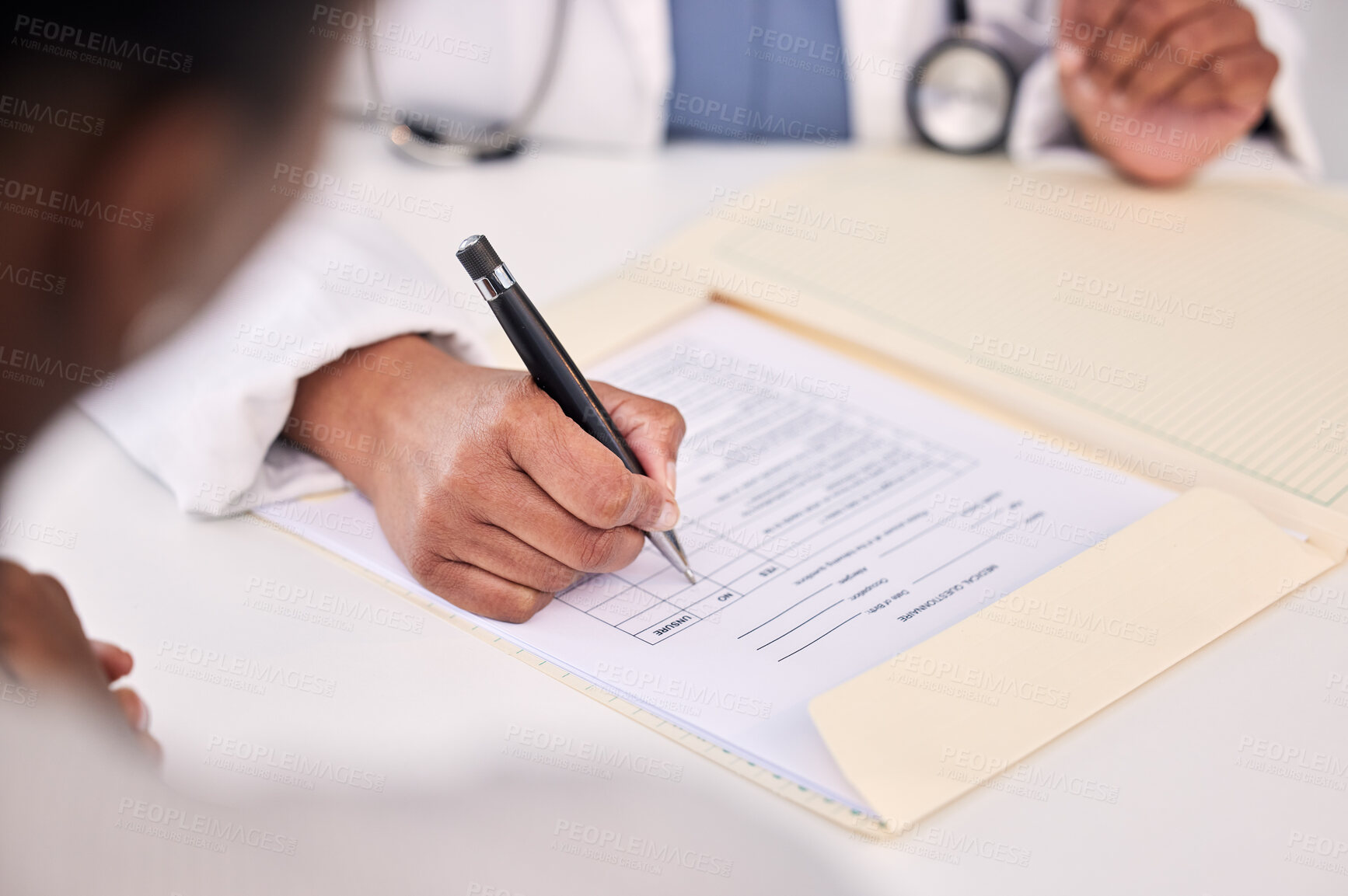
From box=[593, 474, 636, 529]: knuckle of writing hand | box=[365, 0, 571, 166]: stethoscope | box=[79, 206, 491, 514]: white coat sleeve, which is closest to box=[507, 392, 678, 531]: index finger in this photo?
box=[593, 474, 636, 529]: knuckle of writing hand

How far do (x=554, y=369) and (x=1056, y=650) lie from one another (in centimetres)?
31

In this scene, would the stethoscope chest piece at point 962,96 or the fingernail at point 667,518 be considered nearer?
the fingernail at point 667,518

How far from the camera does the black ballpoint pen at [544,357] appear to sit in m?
0.58

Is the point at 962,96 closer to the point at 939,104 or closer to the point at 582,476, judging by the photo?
the point at 939,104

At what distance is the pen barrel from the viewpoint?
0.60 metres

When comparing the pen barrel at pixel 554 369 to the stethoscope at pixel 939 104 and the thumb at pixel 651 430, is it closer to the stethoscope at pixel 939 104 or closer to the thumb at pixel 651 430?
the thumb at pixel 651 430

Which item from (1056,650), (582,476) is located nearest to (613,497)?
(582,476)

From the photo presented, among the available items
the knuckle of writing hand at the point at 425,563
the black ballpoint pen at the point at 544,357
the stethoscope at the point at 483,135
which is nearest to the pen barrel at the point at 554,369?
the black ballpoint pen at the point at 544,357

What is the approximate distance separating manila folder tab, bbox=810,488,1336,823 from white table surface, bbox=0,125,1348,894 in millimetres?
13

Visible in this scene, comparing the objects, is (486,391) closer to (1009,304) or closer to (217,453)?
(217,453)

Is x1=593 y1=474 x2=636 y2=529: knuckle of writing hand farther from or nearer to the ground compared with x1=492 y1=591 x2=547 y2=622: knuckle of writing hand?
farther from the ground

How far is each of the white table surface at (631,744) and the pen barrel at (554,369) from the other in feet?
0.47

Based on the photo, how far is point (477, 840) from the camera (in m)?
0.50

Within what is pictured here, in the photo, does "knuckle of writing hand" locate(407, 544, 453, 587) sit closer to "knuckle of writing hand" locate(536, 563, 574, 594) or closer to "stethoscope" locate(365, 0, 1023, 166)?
"knuckle of writing hand" locate(536, 563, 574, 594)
